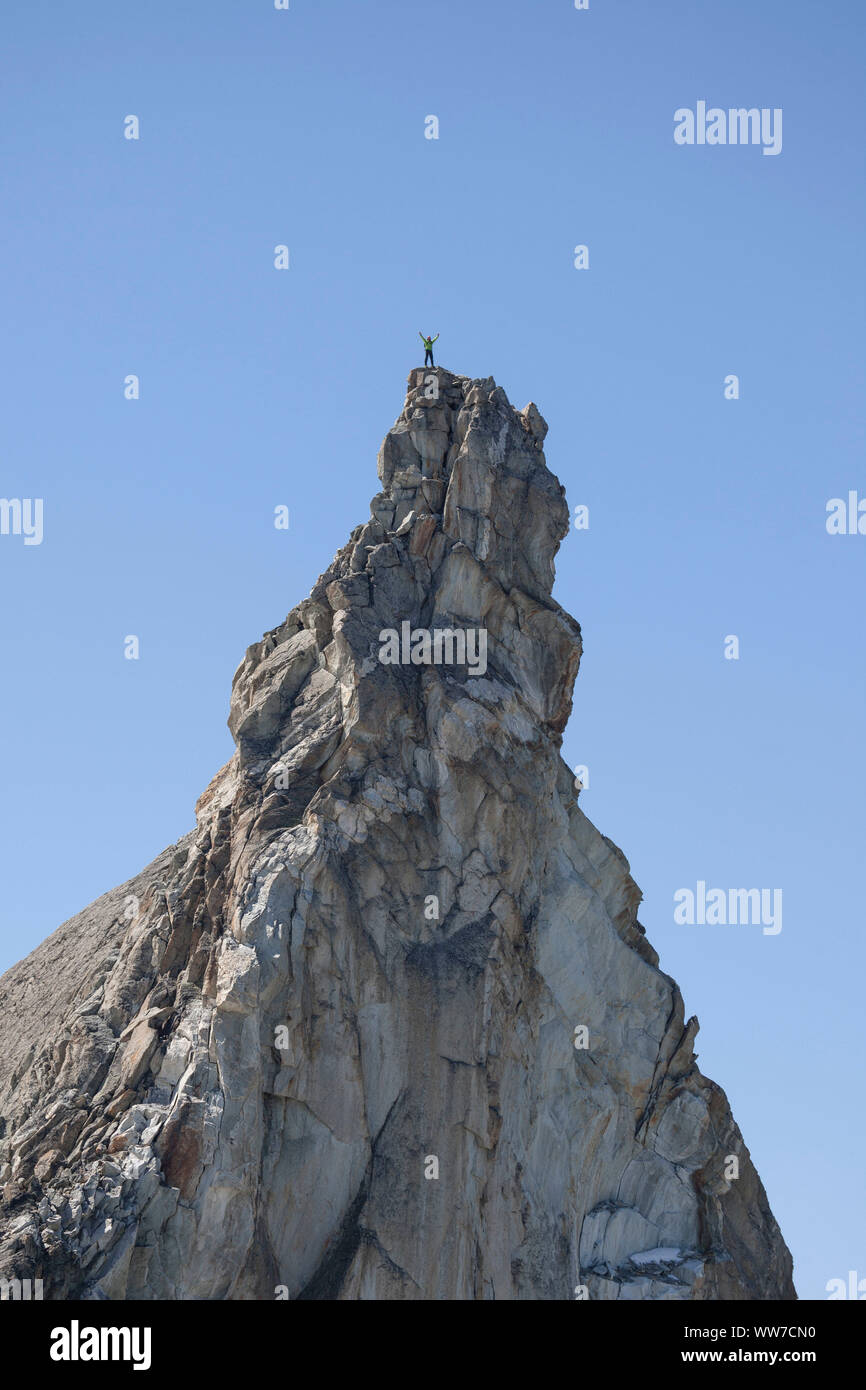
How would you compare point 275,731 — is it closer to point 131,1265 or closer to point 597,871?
point 597,871

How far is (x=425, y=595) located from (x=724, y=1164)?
22.0 meters

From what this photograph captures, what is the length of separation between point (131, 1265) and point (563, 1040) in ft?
56.7

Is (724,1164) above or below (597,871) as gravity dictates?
below

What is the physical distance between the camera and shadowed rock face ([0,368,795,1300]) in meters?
68.7

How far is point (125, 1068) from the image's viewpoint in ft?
235

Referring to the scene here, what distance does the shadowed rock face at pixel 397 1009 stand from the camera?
225 ft

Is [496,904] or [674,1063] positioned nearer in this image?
[496,904]

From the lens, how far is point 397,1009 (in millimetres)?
72562
